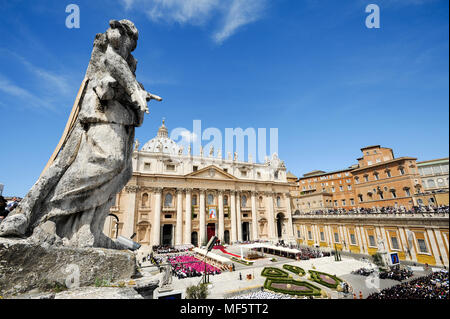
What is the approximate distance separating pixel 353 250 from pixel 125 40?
3460cm

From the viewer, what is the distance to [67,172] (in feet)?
12.4

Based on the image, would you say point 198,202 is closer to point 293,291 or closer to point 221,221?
point 221,221

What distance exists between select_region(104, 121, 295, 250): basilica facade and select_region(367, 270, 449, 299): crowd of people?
25.3 meters

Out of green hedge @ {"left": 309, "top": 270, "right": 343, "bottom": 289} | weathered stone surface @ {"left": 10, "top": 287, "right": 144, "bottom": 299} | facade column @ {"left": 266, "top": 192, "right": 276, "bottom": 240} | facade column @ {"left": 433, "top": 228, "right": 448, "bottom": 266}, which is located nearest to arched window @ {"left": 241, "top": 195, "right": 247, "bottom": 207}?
facade column @ {"left": 266, "top": 192, "right": 276, "bottom": 240}

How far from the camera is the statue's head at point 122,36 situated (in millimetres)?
4379

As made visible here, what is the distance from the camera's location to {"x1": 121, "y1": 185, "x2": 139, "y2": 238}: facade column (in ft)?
98.2

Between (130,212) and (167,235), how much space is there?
6825mm

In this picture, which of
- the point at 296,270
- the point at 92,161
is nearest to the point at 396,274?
the point at 296,270

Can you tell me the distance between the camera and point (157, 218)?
3181 centimetres

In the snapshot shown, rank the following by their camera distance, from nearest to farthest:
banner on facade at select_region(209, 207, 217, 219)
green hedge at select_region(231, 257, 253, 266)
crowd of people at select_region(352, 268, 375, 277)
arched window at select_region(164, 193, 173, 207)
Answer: crowd of people at select_region(352, 268, 375, 277)
green hedge at select_region(231, 257, 253, 266)
arched window at select_region(164, 193, 173, 207)
banner on facade at select_region(209, 207, 217, 219)

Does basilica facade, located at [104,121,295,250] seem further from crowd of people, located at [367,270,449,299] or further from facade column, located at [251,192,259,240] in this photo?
crowd of people, located at [367,270,449,299]

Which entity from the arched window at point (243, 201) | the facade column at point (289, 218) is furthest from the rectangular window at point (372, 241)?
the arched window at point (243, 201)

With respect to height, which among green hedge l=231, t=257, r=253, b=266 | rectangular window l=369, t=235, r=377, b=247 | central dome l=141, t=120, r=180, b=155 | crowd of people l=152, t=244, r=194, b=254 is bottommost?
green hedge l=231, t=257, r=253, b=266

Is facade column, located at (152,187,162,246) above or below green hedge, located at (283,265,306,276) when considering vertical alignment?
above
